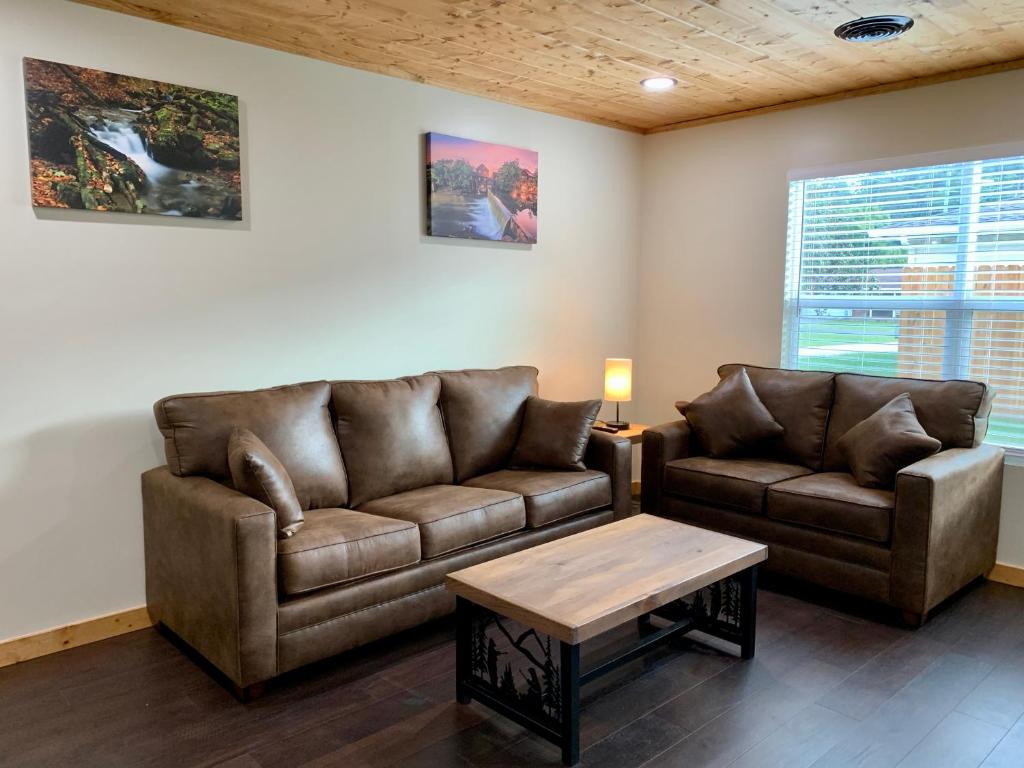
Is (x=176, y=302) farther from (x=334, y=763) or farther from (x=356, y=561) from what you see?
(x=334, y=763)

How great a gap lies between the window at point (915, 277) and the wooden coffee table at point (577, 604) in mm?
1872

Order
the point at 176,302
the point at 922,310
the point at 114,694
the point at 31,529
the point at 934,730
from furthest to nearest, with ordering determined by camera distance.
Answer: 1. the point at 922,310
2. the point at 176,302
3. the point at 31,529
4. the point at 114,694
5. the point at 934,730

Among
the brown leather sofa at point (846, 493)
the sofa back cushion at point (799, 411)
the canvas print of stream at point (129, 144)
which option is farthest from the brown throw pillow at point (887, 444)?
the canvas print of stream at point (129, 144)

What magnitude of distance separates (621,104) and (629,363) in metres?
1.51

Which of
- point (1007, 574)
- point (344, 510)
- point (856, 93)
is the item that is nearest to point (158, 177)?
point (344, 510)

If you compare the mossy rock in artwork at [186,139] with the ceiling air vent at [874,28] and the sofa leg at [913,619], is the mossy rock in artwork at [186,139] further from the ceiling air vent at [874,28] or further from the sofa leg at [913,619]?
the sofa leg at [913,619]

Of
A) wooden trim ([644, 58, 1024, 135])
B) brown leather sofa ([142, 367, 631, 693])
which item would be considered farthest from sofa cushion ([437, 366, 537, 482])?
wooden trim ([644, 58, 1024, 135])

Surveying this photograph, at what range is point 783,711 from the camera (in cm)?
246

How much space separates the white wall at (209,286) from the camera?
278 cm

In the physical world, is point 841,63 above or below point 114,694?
above

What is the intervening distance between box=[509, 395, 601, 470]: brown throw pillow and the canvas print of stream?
5.65ft

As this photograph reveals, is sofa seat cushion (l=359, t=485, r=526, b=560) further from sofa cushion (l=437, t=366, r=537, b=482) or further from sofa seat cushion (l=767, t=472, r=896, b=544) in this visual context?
sofa seat cushion (l=767, t=472, r=896, b=544)

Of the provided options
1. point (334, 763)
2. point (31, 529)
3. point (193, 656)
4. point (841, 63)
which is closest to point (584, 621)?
point (334, 763)

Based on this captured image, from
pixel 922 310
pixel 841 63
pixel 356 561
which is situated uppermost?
pixel 841 63
